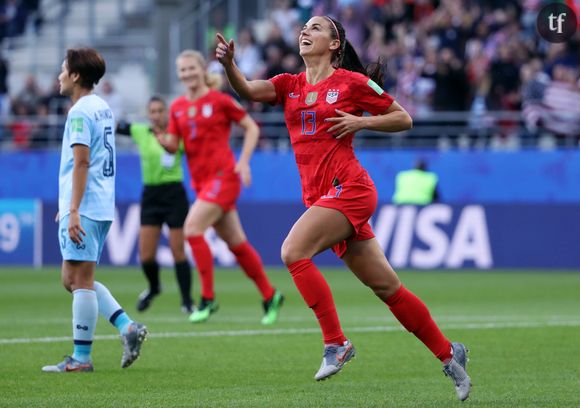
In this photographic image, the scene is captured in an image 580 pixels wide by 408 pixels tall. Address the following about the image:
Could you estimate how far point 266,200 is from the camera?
23531 millimetres

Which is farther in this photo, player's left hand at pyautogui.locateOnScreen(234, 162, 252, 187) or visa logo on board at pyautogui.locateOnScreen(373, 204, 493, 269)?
visa logo on board at pyautogui.locateOnScreen(373, 204, 493, 269)

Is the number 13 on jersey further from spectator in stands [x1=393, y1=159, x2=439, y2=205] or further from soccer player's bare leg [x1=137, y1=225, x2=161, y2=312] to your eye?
spectator in stands [x1=393, y1=159, x2=439, y2=205]

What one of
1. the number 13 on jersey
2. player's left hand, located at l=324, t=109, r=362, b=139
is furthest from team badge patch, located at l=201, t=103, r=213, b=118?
player's left hand, located at l=324, t=109, r=362, b=139

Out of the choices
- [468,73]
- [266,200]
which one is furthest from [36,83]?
[468,73]

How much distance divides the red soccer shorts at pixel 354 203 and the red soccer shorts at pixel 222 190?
534cm

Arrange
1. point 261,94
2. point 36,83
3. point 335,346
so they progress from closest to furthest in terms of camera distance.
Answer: point 335,346, point 261,94, point 36,83

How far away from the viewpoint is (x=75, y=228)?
27.7ft

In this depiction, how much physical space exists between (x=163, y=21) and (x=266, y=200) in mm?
6515

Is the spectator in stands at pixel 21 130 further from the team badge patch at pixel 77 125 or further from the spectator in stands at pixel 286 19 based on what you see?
the team badge patch at pixel 77 125

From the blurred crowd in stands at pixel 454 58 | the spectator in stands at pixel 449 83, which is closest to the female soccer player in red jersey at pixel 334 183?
the blurred crowd in stands at pixel 454 58

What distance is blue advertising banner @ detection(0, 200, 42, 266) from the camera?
22.8 meters

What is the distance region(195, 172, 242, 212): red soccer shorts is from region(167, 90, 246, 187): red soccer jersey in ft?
0.23

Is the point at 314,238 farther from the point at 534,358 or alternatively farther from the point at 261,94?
the point at 534,358

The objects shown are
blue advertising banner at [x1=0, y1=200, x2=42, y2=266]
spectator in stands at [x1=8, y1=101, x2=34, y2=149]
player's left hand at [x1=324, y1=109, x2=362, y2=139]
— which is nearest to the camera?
player's left hand at [x1=324, y1=109, x2=362, y2=139]
